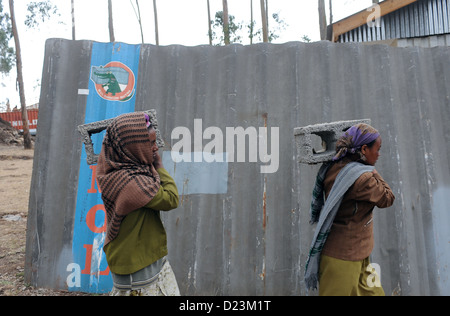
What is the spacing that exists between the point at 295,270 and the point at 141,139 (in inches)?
72.2

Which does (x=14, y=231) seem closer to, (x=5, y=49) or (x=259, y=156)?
(x=259, y=156)

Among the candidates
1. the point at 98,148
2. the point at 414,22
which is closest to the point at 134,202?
the point at 98,148

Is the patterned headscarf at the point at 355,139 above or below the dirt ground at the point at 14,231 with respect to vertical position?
above

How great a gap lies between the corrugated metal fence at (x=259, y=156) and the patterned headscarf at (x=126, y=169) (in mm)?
1198

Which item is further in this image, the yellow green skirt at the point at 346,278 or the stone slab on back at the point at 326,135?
the stone slab on back at the point at 326,135

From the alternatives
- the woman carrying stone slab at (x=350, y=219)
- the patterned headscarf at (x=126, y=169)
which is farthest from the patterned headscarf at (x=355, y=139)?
the patterned headscarf at (x=126, y=169)

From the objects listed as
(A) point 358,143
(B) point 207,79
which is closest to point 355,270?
(A) point 358,143

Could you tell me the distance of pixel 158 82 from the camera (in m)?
3.03

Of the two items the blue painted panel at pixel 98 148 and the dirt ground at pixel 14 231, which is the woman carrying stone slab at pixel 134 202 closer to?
the blue painted panel at pixel 98 148

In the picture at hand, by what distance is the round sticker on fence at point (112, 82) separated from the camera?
3.00m

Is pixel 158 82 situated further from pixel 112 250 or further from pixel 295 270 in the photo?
pixel 295 270

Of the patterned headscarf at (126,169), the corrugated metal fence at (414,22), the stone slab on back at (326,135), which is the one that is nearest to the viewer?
the patterned headscarf at (126,169)

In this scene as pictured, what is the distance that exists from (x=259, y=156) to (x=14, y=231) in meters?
3.96

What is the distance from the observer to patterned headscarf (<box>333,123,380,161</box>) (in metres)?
1.80
